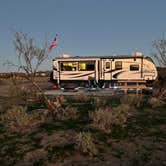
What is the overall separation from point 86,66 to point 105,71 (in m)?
1.68

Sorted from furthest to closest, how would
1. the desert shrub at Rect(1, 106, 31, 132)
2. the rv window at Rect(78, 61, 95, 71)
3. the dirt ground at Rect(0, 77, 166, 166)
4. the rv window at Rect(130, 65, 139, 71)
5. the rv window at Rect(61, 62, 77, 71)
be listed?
the rv window at Rect(61, 62, 77, 71)
the rv window at Rect(78, 61, 95, 71)
the rv window at Rect(130, 65, 139, 71)
the desert shrub at Rect(1, 106, 31, 132)
the dirt ground at Rect(0, 77, 166, 166)

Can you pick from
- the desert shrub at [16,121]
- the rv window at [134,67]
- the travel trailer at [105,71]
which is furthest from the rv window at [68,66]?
the desert shrub at [16,121]

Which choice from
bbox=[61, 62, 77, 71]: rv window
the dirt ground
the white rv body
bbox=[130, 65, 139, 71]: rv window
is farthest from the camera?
bbox=[61, 62, 77, 71]: rv window

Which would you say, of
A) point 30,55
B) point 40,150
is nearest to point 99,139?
point 40,150

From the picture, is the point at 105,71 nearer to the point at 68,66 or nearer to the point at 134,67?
the point at 134,67

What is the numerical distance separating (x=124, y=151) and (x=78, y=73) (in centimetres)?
1288

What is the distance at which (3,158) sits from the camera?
12.7ft

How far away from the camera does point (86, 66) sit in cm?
1653

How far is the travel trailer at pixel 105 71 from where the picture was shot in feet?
52.4

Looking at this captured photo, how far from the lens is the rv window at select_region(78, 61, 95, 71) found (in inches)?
645

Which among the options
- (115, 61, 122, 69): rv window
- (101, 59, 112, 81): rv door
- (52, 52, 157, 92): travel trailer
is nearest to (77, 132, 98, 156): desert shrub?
(52, 52, 157, 92): travel trailer

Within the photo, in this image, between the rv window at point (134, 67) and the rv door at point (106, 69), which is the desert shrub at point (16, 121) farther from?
the rv window at point (134, 67)

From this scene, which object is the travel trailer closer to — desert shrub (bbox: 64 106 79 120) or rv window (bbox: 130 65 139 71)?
rv window (bbox: 130 65 139 71)

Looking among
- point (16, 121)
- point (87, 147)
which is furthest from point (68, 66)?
point (87, 147)
